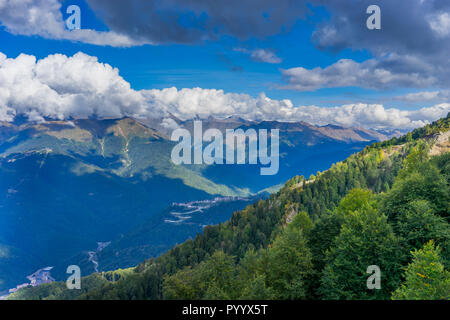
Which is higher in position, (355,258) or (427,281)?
(355,258)

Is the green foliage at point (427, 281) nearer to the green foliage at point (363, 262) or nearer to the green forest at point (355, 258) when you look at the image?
the green forest at point (355, 258)

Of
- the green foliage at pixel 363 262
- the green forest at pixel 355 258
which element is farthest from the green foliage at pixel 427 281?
the green foliage at pixel 363 262

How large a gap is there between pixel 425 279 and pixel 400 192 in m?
22.9

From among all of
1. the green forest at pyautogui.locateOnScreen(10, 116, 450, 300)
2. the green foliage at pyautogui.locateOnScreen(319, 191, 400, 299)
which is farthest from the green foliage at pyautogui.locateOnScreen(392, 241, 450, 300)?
the green foliage at pyautogui.locateOnScreen(319, 191, 400, 299)

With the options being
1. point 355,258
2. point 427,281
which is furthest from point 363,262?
point 427,281

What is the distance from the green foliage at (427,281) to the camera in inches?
1208

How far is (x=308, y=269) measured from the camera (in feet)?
145

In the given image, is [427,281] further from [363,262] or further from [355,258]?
[355,258]

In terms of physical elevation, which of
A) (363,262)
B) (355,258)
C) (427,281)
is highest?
(355,258)

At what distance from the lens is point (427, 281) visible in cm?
3303

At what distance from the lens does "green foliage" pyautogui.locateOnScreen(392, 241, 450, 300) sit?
3067 cm

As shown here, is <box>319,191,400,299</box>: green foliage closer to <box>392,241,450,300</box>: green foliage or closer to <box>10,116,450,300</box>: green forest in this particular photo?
<box>10,116,450,300</box>: green forest
